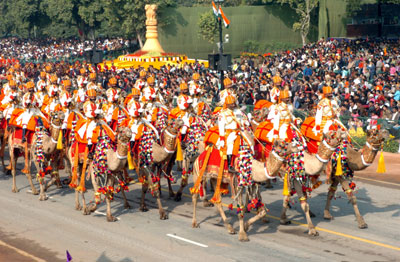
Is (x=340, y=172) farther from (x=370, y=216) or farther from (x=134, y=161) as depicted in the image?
(x=134, y=161)

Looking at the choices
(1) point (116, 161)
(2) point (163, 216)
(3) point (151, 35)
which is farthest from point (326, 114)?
(3) point (151, 35)

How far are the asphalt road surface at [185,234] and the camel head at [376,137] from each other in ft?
7.30

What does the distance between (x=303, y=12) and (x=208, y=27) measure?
31.8 feet

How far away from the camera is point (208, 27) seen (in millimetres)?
67688

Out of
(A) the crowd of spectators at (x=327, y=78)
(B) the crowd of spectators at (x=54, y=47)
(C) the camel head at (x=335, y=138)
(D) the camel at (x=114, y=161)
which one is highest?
(B) the crowd of spectators at (x=54, y=47)

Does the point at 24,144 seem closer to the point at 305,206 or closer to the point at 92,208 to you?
the point at 92,208

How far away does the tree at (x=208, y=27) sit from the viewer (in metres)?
66.8

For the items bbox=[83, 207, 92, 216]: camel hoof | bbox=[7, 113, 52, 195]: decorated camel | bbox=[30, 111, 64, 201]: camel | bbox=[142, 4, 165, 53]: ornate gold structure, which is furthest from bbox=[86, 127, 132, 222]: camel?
bbox=[142, 4, 165, 53]: ornate gold structure

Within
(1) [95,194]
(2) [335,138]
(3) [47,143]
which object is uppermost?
(2) [335,138]

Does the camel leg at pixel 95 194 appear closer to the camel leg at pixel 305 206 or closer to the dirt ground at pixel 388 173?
the camel leg at pixel 305 206

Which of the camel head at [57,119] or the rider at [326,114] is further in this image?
the camel head at [57,119]

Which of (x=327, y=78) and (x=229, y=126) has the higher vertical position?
(x=327, y=78)

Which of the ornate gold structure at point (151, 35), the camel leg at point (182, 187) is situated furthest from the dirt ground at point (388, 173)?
the ornate gold structure at point (151, 35)

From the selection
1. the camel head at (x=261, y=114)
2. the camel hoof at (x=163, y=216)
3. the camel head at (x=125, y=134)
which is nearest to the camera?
the camel head at (x=125, y=134)
